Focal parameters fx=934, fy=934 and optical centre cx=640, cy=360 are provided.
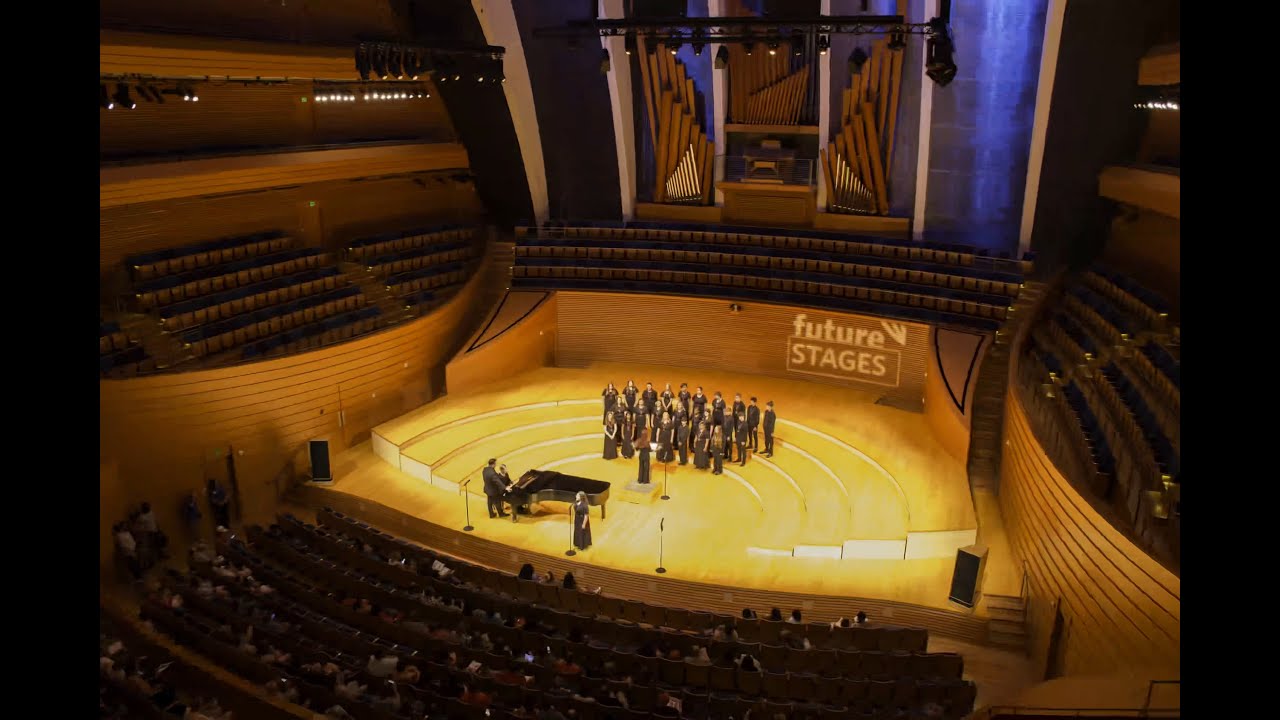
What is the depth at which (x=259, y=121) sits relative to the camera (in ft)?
43.7

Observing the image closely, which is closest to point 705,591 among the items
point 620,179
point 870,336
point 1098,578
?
point 1098,578

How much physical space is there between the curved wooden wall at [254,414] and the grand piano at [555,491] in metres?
2.81

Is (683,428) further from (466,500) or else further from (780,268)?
(780,268)

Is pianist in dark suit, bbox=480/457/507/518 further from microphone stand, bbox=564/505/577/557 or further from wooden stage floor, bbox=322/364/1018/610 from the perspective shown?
microphone stand, bbox=564/505/577/557

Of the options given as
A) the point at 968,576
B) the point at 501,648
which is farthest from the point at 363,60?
the point at 968,576

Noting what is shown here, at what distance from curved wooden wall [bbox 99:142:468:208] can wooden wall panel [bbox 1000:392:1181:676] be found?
957 cm

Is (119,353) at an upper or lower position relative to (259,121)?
lower

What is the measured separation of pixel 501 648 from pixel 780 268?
8.19 m

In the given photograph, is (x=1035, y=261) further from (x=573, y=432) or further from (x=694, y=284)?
(x=573, y=432)

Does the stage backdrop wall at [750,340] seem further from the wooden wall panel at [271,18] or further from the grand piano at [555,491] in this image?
the wooden wall panel at [271,18]

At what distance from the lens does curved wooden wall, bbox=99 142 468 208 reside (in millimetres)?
11039

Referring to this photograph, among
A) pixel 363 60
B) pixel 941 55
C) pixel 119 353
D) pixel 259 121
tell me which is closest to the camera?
pixel 941 55

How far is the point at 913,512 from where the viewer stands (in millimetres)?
9305

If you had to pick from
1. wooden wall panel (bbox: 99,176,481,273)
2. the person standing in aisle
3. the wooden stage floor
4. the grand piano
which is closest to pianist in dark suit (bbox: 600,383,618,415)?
the wooden stage floor
